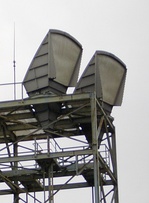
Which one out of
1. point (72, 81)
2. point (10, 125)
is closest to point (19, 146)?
point (10, 125)

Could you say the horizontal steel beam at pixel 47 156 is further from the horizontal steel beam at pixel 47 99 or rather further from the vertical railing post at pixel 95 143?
the horizontal steel beam at pixel 47 99

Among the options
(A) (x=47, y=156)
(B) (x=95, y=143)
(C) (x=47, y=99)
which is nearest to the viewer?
(B) (x=95, y=143)

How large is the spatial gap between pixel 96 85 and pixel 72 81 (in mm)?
1349

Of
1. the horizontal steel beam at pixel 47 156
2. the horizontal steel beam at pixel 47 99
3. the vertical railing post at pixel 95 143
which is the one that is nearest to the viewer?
the vertical railing post at pixel 95 143

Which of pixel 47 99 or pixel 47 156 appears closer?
pixel 47 156

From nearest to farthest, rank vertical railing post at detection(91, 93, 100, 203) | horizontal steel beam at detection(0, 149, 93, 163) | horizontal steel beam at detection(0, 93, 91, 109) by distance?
vertical railing post at detection(91, 93, 100, 203), horizontal steel beam at detection(0, 149, 93, 163), horizontal steel beam at detection(0, 93, 91, 109)

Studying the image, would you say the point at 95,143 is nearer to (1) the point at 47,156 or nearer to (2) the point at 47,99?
(1) the point at 47,156

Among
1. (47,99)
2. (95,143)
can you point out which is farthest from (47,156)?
(47,99)

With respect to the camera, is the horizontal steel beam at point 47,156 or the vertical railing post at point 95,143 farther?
the horizontal steel beam at point 47,156

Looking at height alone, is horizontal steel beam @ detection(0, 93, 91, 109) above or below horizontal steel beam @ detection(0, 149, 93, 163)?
above

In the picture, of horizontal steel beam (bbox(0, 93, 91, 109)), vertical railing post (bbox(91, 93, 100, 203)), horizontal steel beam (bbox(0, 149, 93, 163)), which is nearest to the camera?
vertical railing post (bbox(91, 93, 100, 203))

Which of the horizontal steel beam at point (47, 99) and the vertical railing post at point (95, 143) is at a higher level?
the horizontal steel beam at point (47, 99)

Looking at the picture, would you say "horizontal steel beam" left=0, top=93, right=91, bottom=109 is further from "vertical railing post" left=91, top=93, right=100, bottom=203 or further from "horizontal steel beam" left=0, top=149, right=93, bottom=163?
"horizontal steel beam" left=0, top=149, right=93, bottom=163

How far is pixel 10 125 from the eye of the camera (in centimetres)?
6191
